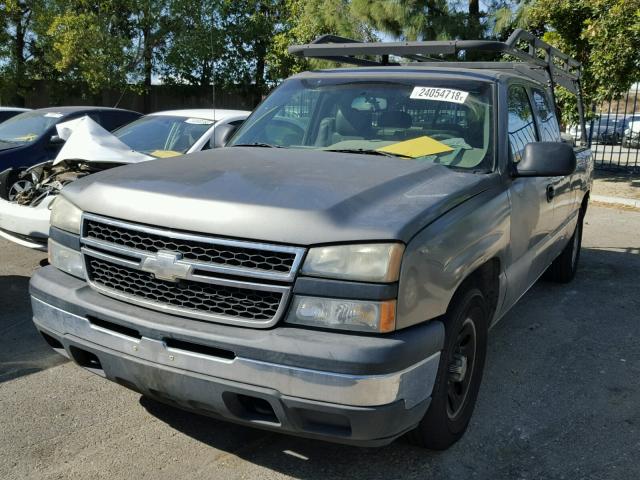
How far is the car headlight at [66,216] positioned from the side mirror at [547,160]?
2295mm

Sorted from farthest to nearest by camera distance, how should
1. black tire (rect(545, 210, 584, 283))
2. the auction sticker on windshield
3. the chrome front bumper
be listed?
black tire (rect(545, 210, 584, 283)) → the auction sticker on windshield → the chrome front bumper

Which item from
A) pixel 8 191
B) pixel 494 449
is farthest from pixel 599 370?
pixel 8 191

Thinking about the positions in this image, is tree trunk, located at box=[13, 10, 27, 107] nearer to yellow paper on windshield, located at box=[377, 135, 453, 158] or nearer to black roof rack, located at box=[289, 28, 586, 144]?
black roof rack, located at box=[289, 28, 586, 144]

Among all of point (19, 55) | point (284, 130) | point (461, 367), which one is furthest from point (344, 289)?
point (19, 55)

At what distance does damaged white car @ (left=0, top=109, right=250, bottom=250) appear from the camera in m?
5.79

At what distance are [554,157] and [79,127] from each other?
4.68 metres

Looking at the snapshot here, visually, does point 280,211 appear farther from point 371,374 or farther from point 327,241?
point 371,374

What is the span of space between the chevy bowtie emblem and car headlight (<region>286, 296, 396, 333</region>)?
48cm

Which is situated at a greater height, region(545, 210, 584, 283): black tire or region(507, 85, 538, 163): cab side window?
region(507, 85, 538, 163): cab side window

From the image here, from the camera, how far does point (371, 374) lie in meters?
2.37

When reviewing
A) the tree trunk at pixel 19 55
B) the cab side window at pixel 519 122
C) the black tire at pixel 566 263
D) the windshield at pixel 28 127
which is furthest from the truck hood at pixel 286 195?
the tree trunk at pixel 19 55

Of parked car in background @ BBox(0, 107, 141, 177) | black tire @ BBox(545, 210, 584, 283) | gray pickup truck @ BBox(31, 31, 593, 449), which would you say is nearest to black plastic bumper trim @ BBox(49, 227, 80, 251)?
gray pickup truck @ BBox(31, 31, 593, 449)

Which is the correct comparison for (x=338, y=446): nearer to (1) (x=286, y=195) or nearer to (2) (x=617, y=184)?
(1) (x=286, y=195)

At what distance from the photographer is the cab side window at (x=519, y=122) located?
12.8ft
